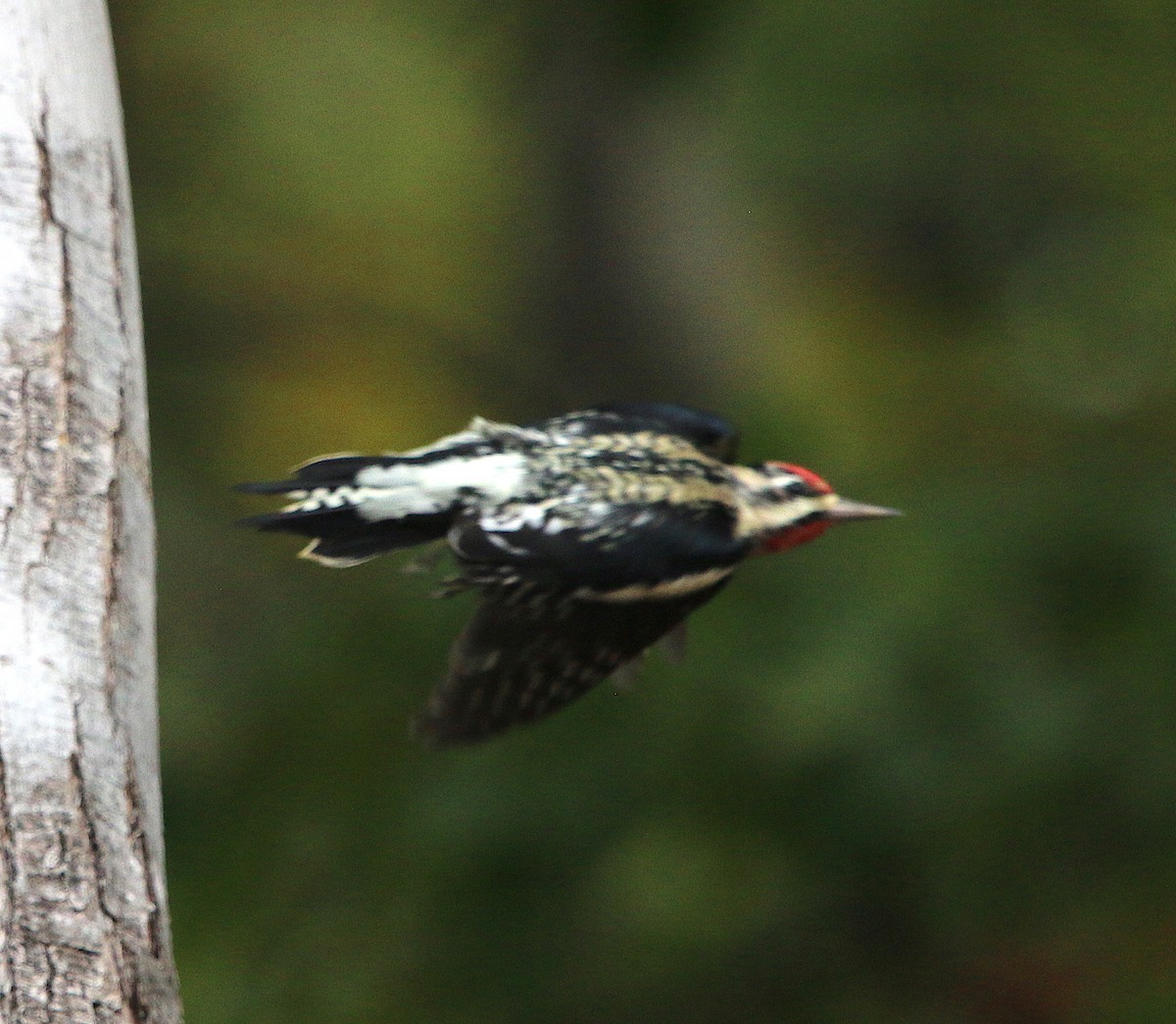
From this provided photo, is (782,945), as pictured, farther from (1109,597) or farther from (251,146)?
(251,146)

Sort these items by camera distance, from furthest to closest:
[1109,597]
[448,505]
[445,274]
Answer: [445,274], [1109,597], [448,505]

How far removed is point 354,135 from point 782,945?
3640mm

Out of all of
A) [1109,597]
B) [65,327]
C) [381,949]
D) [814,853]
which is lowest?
[381,949]

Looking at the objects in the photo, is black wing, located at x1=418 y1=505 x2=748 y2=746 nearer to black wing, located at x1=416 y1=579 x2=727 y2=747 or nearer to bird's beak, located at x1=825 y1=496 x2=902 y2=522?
black wing, located at x1=416 y1=579 x2=727 y2=747

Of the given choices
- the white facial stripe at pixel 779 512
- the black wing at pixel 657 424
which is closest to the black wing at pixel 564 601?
the white facial stripe at pixel 779 512

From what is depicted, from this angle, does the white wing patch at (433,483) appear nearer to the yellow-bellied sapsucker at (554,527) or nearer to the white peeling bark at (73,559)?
the yellow-bellied sapsucker at (554,527)

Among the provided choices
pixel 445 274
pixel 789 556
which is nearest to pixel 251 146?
pixel 445 274

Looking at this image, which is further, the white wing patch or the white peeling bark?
the white wing patch

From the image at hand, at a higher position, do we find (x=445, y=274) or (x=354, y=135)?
(x=354, y=135)

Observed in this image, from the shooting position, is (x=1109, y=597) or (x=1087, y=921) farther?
(x=1087, y=921)

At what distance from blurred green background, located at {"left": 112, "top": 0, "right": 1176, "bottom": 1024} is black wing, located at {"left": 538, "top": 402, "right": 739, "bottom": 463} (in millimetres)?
1064

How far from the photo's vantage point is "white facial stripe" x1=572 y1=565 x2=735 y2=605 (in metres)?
3.25

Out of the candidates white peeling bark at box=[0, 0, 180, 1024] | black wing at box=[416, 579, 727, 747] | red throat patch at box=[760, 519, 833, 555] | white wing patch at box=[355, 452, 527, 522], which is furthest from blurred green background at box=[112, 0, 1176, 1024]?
white peeling bark at box=[0, 0, 180, 1024]

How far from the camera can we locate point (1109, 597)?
4.88 meters
